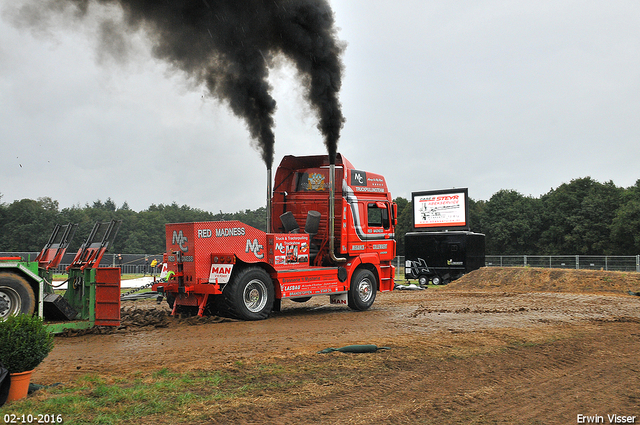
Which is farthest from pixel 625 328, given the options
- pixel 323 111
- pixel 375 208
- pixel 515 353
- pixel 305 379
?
pixel 323 111

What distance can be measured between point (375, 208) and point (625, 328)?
6.92 m

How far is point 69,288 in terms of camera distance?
34.9 ft

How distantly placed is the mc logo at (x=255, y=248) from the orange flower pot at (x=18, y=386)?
6773mm

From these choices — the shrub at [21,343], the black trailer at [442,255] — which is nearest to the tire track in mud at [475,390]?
the shrub at [21,343]

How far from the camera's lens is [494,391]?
6.53 metres

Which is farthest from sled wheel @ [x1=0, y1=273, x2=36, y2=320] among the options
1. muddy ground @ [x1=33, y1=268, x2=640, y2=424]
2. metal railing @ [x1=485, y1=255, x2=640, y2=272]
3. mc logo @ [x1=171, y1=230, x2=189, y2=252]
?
metal railing @ [x1=485, y1=255, x2=640, y2=272]

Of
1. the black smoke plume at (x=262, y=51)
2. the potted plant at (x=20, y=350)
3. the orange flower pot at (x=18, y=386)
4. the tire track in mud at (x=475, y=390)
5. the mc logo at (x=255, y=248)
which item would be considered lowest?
the tire track in mud at (x=475, y=390)

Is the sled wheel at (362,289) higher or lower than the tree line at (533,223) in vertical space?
lower

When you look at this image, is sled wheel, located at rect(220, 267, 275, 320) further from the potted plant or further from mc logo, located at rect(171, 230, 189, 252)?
the potted plant

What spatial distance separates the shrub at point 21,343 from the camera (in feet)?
18.1

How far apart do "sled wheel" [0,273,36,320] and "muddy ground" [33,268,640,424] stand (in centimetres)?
86

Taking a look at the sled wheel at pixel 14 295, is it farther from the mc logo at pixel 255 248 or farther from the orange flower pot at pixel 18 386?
the mc logo at pixel 255 248

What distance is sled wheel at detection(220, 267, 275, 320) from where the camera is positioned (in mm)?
11883

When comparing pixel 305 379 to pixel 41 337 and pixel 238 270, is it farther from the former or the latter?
pixel 238 270
